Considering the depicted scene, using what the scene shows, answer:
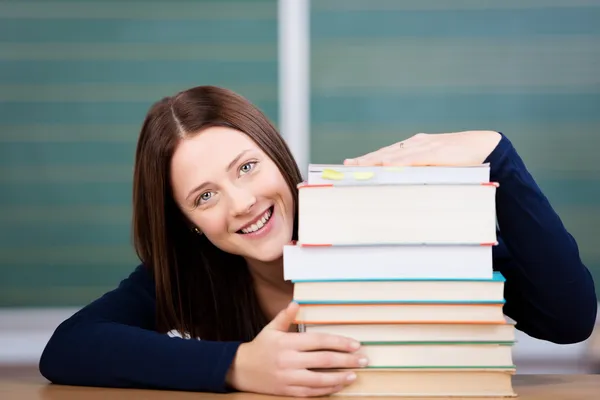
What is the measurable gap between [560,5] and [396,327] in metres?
2.04

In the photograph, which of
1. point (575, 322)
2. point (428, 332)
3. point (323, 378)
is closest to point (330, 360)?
point (323, 378)

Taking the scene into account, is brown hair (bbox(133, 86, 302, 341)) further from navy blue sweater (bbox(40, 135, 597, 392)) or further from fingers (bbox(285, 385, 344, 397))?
fingers (bbox(285, 385, 344, 397))

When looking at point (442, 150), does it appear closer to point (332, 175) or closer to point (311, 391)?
point (332, 175)

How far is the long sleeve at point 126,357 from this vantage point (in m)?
1.05

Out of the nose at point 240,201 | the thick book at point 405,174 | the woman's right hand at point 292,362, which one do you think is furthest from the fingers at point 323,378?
the nose at point 240,201

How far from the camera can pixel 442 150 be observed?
1170 mm

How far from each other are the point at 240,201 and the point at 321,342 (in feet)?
1.21

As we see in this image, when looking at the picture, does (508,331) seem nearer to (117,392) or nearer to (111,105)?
(117,392)

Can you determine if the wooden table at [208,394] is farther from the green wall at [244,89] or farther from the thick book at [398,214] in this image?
the green wall at [244,89]

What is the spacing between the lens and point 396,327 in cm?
99

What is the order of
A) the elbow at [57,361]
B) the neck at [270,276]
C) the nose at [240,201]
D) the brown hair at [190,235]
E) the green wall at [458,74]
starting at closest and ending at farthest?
the elbow at [57,361], the nose at [240,201], the brown hair at [190,235], the neck at [270,276], the green wall at [458,74]

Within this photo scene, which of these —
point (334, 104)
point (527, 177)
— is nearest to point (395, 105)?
point (334, 104)

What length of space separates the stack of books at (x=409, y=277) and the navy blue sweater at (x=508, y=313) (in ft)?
0.60

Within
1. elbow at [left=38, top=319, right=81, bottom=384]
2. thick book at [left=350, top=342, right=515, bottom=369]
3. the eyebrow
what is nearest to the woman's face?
the eyebrow
